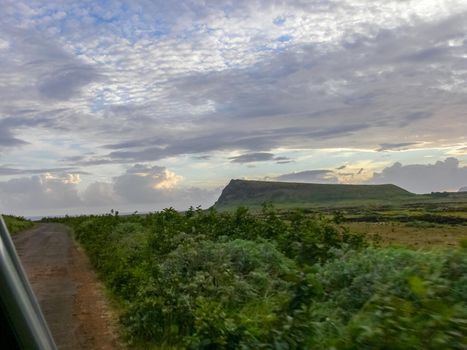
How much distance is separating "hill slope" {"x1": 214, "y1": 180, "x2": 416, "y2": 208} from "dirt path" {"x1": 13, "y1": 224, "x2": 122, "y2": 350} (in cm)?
14414

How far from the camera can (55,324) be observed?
1137 cm

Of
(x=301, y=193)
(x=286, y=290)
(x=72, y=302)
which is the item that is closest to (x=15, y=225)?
(x=72, y=302)

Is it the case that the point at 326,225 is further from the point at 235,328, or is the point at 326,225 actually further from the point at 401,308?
the point at 401,308

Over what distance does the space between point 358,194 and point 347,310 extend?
174m

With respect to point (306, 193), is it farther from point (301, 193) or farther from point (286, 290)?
point (286, 290)

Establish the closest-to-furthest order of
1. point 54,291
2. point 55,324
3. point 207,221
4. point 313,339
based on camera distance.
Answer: point 313,339 → point 55,324 → point 54,291 → point 207,221

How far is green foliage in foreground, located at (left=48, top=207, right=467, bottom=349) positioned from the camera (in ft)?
14.6

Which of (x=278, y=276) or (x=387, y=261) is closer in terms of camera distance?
(x=387, y=261)

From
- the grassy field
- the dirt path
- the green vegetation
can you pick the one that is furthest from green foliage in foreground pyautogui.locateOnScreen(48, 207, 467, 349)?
the green vegetation

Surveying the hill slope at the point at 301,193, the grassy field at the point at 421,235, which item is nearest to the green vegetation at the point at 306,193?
the hill slope at the point at 301,193

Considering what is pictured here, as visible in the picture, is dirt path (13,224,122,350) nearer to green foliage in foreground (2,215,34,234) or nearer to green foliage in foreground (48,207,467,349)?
green foliage in foreground (48,207,467,349)

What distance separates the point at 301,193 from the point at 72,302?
16809 centimetres

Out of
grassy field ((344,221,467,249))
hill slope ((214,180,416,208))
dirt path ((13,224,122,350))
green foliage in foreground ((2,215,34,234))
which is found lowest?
grassy field ((344,221,467,249))

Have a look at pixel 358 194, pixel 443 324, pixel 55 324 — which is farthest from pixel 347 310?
pixel 358 194
